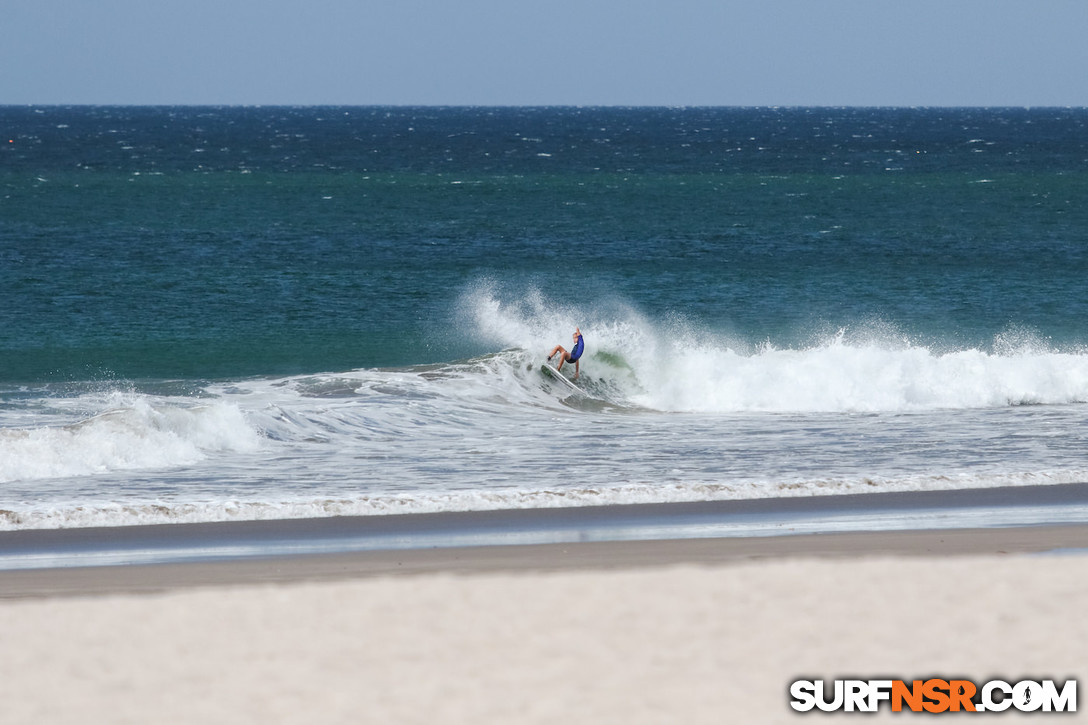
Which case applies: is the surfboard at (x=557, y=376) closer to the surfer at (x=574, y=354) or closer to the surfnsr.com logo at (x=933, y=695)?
the surfer at (x=574, y=354)

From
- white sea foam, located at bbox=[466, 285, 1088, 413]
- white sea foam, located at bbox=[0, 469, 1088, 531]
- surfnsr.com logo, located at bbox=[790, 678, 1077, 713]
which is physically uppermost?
surfnsr.com logo, located at bbox=[790, 678, 1077, 713]

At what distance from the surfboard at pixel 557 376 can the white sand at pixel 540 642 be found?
1163 centimetres

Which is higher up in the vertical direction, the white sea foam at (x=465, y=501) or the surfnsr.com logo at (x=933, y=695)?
the surfnsr.com logo at (x=933, y=695)

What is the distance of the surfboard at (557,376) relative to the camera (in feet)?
71.3

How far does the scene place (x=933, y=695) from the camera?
24.2 feet

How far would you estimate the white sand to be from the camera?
23.8 ft

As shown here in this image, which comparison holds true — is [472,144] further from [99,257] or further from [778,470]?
[778,470]

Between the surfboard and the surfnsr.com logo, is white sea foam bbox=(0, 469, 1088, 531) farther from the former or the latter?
the surfboard

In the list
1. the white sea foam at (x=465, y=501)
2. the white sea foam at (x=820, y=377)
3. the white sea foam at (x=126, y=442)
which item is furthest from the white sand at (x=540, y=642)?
the white sea foam at (x=820, y=377)

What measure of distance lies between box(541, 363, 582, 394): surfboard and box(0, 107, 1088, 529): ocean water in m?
0.33

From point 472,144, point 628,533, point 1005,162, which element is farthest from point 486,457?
point 472,144

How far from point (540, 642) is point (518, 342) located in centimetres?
1928

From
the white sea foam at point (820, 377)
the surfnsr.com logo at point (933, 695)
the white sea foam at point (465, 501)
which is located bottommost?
the white sea foam at point (820, 377)

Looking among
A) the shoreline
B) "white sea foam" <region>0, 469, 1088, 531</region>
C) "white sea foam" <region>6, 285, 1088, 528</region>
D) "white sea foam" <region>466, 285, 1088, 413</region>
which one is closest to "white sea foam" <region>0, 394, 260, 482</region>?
"white sea foam" <region>6, 285, 1088, 528</region>
